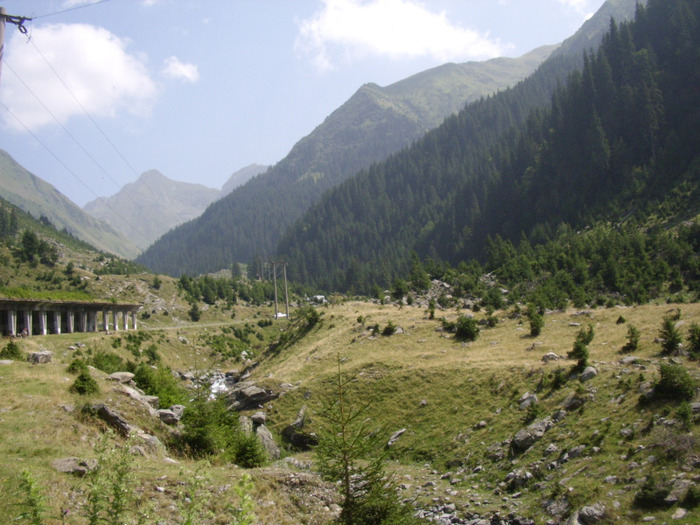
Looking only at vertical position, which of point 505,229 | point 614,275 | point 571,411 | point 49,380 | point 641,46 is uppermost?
point 641,46

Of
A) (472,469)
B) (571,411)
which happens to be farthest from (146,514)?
(571,411)

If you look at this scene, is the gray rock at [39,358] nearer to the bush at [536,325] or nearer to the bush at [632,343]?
the bush at [632,343]

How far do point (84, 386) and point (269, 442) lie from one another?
48.5 ft

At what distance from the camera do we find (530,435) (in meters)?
23.5

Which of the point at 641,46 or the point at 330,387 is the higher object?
the point at 641,46

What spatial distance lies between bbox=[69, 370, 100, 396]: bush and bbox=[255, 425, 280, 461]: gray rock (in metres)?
12.2

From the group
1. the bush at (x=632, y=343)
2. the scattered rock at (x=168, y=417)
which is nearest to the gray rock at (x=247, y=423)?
the scattered rock at (x=168, y=417)

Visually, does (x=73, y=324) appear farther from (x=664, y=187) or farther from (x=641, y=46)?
(x=641, y=46)

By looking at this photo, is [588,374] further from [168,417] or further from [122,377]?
[122,377]

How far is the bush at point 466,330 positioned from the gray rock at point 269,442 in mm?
21342

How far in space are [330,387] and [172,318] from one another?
2824 inches

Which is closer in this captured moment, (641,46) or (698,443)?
(698,443)

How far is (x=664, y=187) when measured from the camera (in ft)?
290

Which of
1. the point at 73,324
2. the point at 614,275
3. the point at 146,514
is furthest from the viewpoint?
the point at 73,324
